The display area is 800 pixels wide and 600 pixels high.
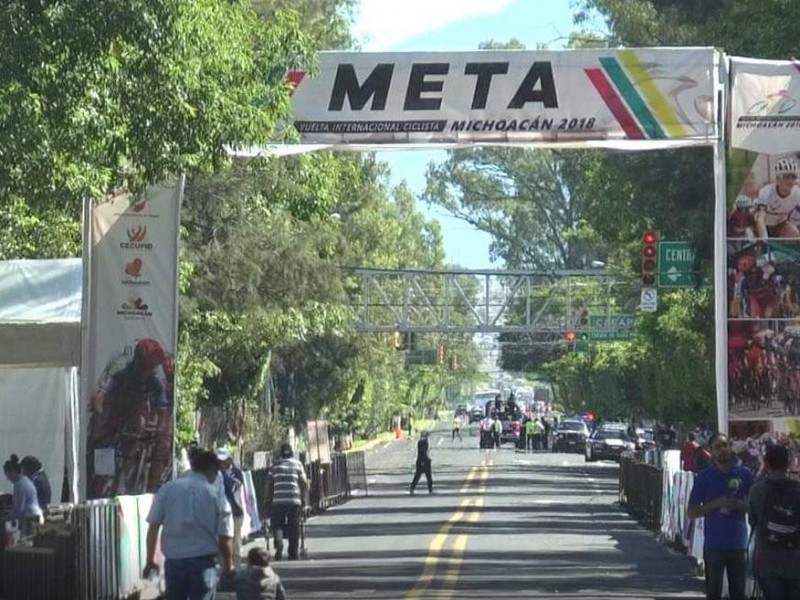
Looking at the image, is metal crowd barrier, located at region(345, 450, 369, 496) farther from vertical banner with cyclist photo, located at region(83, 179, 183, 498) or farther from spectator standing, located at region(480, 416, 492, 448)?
spectator standing, located at region(480, 416, 492, 448)

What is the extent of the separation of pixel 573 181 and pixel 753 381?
229 feet

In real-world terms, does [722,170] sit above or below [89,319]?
above

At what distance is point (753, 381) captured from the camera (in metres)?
20.6

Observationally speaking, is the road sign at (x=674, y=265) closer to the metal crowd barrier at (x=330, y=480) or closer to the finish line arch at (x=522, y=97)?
the metal crowd barrier at (x=330, y=480)

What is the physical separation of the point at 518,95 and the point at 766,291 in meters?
3.65

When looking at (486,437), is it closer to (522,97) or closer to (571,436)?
(571,436)

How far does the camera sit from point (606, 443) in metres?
74.6

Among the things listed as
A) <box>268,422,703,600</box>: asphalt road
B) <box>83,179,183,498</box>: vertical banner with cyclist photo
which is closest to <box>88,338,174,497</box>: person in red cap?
<box>83,179,183,498</box>: vertical banner with cyclist photo

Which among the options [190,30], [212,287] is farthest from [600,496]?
[190,30]

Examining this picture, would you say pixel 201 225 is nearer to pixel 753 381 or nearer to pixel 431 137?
pixel 431 137

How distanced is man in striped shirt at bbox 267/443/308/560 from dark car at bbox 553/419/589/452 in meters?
61.9

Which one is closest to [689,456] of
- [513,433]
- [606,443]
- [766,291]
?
[766,291]

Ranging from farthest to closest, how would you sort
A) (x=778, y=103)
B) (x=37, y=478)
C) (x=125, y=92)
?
(x=37, y=478) < (x=778, y=103) < (x=125, y=92)

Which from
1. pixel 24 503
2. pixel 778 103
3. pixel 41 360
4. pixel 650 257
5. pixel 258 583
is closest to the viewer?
pixel 258 583
